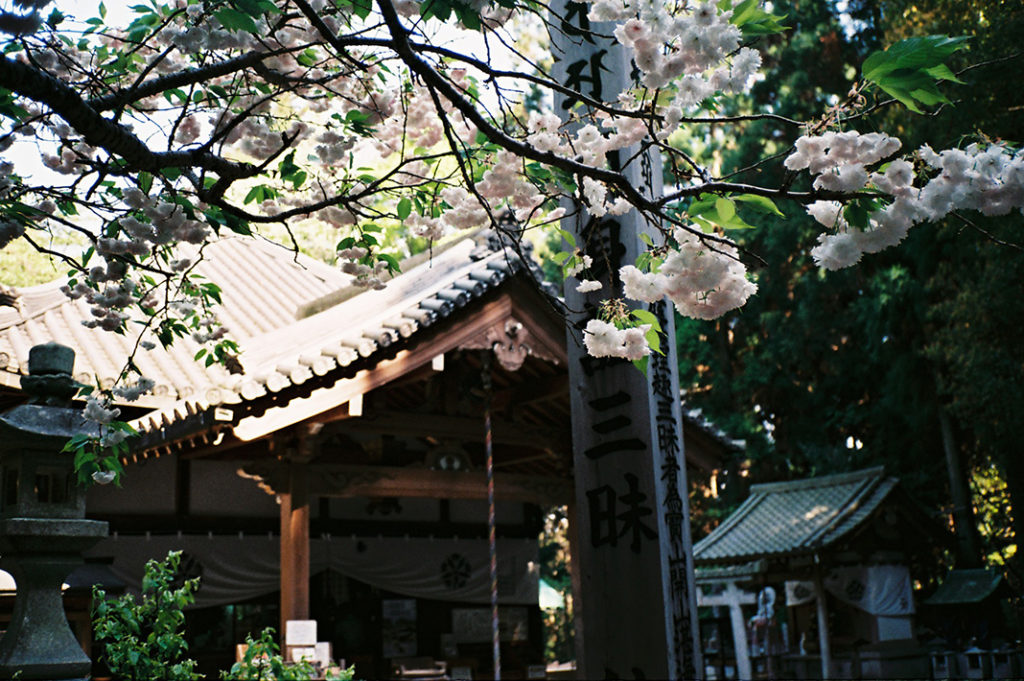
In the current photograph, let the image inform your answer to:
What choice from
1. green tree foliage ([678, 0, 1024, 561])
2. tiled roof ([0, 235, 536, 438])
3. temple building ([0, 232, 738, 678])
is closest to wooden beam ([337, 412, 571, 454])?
temple building ([0, 232, 738, 678])

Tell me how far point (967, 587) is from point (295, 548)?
42.5 feet

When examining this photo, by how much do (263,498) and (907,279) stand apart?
13791 mm

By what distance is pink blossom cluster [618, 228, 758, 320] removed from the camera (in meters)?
2.94

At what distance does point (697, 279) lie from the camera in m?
2.97

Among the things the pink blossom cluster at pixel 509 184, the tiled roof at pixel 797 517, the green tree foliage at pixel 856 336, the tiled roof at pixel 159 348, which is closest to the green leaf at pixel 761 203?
the pink blossom cluster at pixel 509 184

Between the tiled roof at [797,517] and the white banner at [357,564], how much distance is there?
367 cm

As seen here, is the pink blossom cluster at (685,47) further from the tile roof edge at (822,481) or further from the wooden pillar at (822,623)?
the tile roof edge at (822,481)

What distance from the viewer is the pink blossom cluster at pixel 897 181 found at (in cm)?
240

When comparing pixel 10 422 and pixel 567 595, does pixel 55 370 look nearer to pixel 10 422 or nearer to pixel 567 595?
pixel 10 422

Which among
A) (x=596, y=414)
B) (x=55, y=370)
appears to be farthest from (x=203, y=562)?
(x=596, y=414)

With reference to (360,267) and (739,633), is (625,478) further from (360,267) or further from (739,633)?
(739,633)

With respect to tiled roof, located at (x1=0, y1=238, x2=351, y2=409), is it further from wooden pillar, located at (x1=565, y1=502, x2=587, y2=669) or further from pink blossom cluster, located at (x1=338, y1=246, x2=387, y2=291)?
wooden pillar, located at (x1=565, y1=502, x2=587, y2=669)

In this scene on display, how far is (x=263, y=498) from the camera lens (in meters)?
11.6

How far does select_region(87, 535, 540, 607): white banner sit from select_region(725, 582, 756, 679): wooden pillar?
6.30 m
